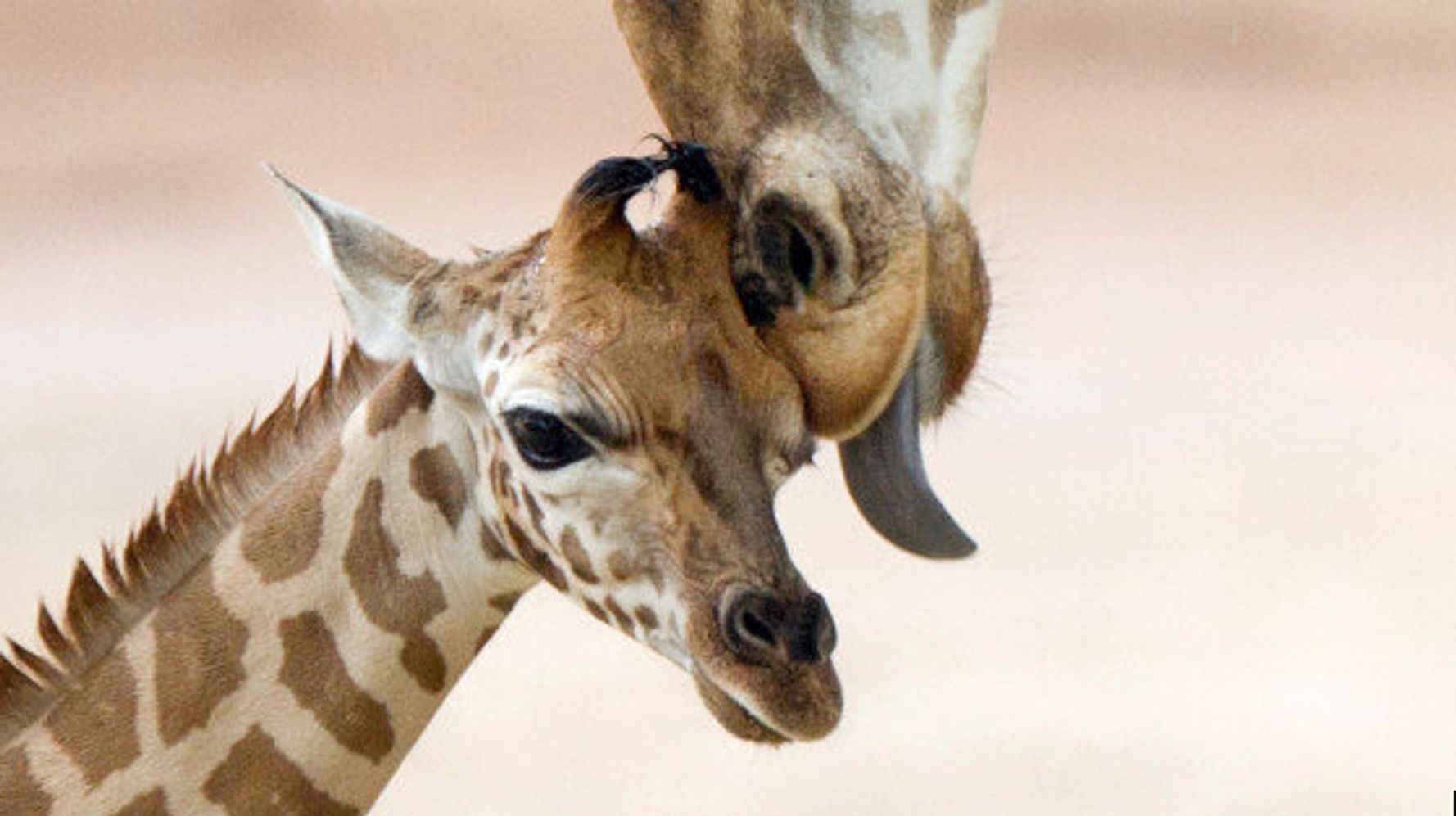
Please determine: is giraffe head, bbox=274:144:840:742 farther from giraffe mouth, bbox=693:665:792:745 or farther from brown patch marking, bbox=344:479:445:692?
brown patch marking, bbox=344:479:445:692

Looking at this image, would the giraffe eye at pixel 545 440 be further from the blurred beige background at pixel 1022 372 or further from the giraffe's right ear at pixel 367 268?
the blurred beige background at pixel 1022 372

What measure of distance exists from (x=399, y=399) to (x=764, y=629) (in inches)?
23.2

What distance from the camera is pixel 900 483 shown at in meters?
3.65

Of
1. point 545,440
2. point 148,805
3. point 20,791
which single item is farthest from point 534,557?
point 20,791

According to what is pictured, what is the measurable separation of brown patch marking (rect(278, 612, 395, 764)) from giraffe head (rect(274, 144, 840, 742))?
25 cm

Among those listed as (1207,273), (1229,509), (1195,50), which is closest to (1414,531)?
(1229,509)

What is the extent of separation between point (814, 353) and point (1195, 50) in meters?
11.9

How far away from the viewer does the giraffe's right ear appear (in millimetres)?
3582

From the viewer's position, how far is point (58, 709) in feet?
12.2

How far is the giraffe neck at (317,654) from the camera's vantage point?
3.65m

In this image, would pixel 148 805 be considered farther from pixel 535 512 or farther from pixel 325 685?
pixel 535 512

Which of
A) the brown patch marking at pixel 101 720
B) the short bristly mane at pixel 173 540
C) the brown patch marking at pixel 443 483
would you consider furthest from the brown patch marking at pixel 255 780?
the brown patch marking at pixel 443 483

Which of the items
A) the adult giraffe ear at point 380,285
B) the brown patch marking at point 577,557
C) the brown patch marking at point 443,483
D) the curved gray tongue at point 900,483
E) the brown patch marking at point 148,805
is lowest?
the curved gray tongue at point 900,483

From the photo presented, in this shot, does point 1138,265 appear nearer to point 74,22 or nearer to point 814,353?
point 74,22
